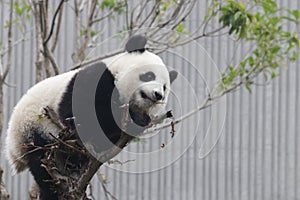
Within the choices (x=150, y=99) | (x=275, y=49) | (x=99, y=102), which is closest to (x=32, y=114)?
(x=99, y=102)

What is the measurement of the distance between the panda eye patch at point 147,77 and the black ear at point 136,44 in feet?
0.42

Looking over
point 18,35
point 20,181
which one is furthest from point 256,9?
point 20,181

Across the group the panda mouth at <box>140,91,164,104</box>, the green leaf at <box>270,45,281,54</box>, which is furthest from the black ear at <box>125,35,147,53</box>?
→ the green leaf at <box>270,45,281,54</box>

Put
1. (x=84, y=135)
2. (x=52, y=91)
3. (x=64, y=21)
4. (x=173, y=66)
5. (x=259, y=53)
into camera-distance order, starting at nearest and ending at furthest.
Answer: (x=84, y=135)
(x=173, y=66)
(x=52, y=91)
(x=259, y=53)
(x=64, y=21)

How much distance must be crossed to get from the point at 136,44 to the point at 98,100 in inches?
13.0

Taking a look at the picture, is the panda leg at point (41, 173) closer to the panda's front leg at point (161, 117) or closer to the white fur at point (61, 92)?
the white fur at point (61, 92)

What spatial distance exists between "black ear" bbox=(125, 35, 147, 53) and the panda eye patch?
0.42 feet

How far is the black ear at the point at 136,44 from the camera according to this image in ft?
10.1

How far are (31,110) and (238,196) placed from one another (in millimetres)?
3571

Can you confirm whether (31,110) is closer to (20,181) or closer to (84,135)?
(84,135)

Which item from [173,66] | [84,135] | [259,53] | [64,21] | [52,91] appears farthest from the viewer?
[64,21]

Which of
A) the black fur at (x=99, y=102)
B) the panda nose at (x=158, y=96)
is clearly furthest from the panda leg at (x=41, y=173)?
the panda nose at (x=158, y=96)

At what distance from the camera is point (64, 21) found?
6.24 metres

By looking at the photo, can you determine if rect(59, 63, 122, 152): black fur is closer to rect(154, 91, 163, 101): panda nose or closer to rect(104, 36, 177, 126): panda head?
rect(104, 36, 177, 126): panda head
